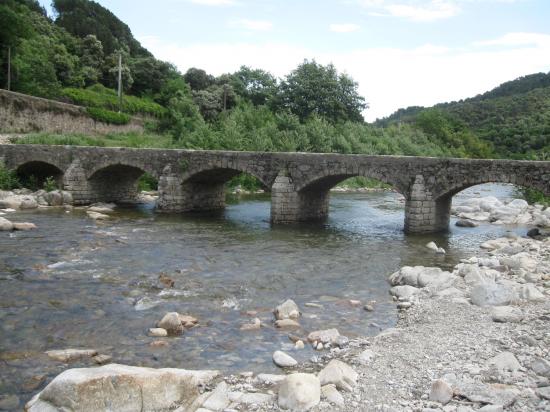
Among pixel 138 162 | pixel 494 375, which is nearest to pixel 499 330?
pixel 494 375

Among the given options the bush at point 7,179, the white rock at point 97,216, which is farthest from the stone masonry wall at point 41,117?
the white rock at point 97,216

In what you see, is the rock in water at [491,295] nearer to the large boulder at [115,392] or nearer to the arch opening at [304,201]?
the large boulder at [115,392]

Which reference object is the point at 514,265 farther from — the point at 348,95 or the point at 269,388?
the point at 348,95

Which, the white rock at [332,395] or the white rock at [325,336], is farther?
the white rock at [325,336]

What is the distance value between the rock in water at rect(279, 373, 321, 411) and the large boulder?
1.24 metres

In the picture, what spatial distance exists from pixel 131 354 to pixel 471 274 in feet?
28.3

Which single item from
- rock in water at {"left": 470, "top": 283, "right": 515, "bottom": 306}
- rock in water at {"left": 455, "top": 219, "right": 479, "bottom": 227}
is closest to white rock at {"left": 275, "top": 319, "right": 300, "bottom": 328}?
rock in water at {"left": 470, "top": 283, "right": 515, "bottom": 306}

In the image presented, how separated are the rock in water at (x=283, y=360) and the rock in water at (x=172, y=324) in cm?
224

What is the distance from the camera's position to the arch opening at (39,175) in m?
29.7

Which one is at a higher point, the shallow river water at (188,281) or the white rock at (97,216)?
the white rock at (97,216)

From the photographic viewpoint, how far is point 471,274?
44.2 ft

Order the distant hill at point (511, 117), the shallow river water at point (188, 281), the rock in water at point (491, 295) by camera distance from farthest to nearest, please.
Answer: the distant hill at point (511, 117)
the rock in water at point (491, 295)
the shallow river water at point (188, 281)

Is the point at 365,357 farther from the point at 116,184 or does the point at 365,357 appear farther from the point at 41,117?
the point at 41,117

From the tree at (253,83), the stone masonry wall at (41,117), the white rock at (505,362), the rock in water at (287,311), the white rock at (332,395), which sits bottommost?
the rock in water at (287,311)
